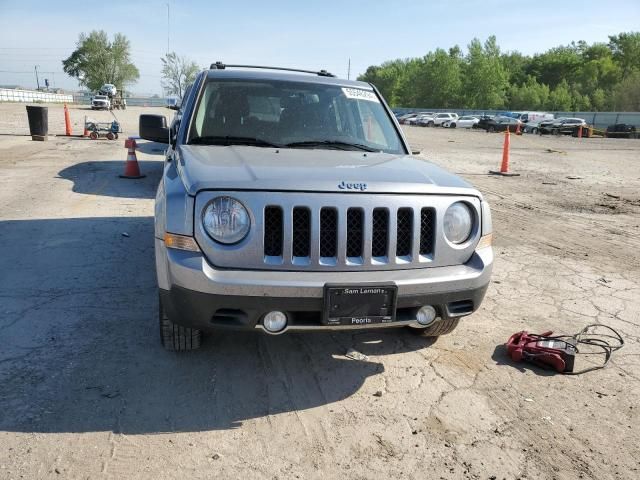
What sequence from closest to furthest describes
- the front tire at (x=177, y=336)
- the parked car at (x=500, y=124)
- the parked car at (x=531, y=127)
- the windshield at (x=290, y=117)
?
the front tire at (x=177, y=336), the windshield at (x=290, y=117), the parked car at (x=531, y=127), the parked car at (x=500, y=124)

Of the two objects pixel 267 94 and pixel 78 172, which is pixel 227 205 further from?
pixel 78 172

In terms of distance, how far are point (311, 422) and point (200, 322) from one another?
80 centimetres

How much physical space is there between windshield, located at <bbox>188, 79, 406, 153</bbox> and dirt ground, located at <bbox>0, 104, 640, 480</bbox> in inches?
56.6

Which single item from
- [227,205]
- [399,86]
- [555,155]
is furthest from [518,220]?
→ [399,86]

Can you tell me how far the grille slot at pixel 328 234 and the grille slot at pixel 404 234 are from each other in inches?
14.8

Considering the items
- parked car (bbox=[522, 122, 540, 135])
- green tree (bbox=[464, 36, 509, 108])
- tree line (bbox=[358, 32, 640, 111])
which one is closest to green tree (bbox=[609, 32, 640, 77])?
tree line (bbox=[358, 32, 640, 111])

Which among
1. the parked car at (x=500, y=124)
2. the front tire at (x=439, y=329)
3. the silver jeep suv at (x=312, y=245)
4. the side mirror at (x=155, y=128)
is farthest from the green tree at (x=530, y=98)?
the silver jeep suv at (x=312, y=245)

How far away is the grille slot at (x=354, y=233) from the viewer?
273cm

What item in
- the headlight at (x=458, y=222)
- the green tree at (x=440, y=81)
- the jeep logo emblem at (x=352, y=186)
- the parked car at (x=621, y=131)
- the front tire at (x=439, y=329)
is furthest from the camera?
the green tree at (x=440, y=81)

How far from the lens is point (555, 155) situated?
803 inches

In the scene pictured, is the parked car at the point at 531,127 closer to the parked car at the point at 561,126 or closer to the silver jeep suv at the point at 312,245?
the parked car at the point at 561,126

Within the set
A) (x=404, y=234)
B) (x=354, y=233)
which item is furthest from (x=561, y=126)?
(x=354, y=233)

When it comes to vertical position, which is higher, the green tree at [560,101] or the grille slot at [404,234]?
the green tree at [560,101]

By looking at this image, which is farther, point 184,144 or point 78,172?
point 78,172
